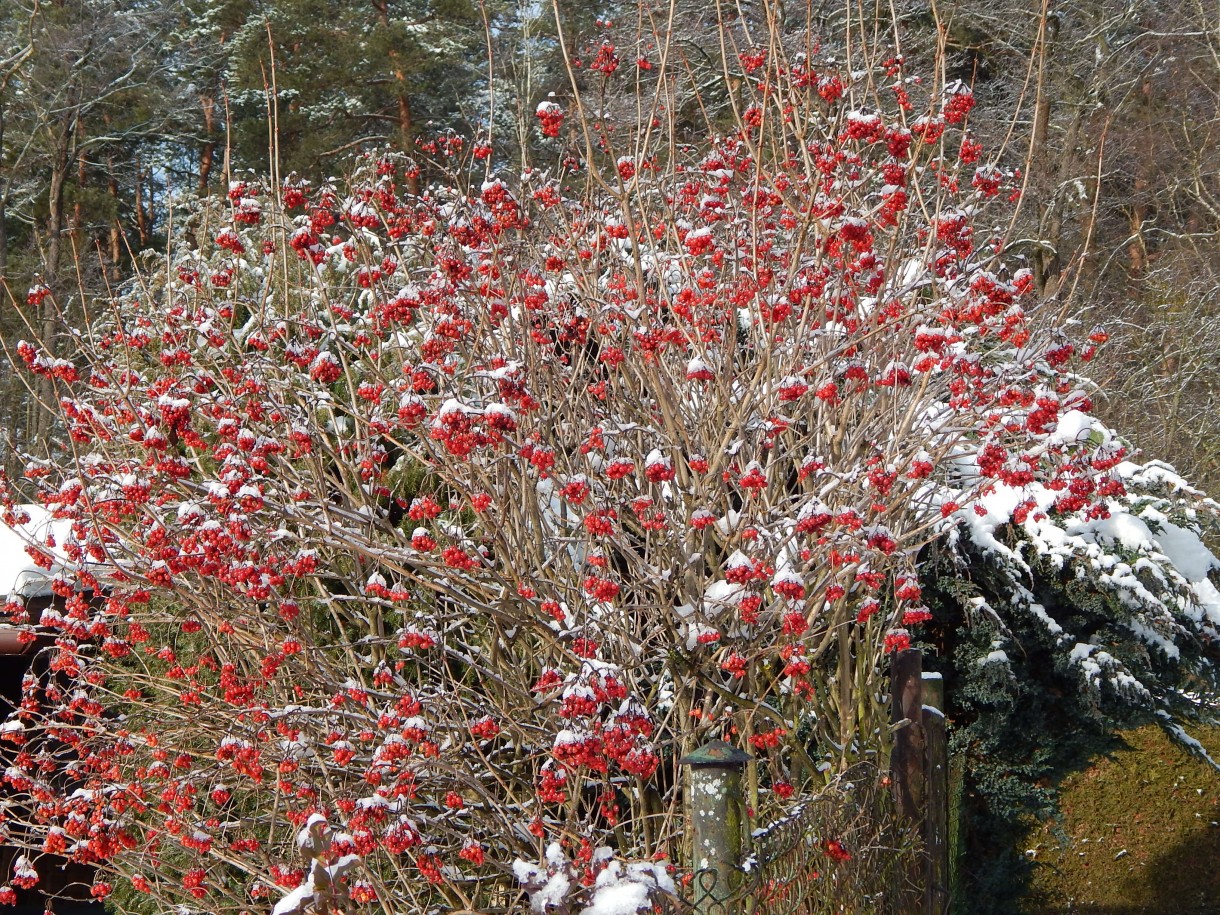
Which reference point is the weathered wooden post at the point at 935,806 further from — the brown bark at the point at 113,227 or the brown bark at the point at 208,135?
the brown bark at the point at 208,135

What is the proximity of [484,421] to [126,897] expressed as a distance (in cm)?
425

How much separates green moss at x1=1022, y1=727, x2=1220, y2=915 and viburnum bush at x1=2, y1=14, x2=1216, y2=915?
4.76 m

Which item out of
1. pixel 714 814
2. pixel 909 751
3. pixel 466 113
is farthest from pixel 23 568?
pixel 466 113

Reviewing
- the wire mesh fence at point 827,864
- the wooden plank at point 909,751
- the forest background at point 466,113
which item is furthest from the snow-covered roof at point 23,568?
the forest background at point 466,113

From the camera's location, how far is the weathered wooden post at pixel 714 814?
8.63 feet

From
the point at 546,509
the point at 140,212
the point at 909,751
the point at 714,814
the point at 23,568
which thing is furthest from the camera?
the point at 140,212

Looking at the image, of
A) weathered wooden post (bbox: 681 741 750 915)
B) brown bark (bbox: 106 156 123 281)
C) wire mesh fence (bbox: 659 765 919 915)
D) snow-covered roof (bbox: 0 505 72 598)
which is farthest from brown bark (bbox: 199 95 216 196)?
weathered wooden post (bbox: 681 741 750 915)

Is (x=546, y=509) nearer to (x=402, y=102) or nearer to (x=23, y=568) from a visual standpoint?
(x=23, y=568)

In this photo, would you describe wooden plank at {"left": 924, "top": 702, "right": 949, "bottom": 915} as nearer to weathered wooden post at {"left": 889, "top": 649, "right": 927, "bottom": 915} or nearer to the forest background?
weathered wooden post at {"left": 889, "top": 649, "right": 927, "bottom": 915}

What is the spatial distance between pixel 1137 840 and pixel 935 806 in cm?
664

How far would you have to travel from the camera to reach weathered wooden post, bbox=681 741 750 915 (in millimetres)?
2629

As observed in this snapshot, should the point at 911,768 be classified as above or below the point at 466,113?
below

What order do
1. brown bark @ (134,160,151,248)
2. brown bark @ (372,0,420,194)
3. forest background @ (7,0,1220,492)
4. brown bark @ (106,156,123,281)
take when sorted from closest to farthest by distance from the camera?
forest background @ (7,0,1220,492)
brown bark @ (372,0,420,194)
brown bark @ (106,156,123,281)
brown bark @ (134,160,151,248)

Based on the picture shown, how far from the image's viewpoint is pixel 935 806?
439 centimetres
